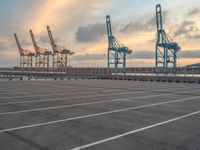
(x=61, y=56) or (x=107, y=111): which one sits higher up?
(x=61, y=56)

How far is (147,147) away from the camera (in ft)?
16.5

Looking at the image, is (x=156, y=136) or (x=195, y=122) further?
(x=195, y=122)

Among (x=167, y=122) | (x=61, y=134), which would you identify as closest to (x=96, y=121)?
(x=61, y=134)

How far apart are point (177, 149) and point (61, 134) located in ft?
9.16

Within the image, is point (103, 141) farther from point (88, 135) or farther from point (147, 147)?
point (147, 147)

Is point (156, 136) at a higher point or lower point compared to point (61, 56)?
lower

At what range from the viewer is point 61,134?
5.94m

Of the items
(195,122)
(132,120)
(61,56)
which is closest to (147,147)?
(132,120)

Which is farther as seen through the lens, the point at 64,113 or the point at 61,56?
the point at 61,56

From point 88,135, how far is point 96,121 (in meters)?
1.64

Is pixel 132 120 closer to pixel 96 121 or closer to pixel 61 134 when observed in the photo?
pixel 96 121

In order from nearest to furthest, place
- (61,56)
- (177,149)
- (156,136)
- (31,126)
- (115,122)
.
Answer: (177,149) < (156,136) < (31,126) < (115,122) < (61,56)

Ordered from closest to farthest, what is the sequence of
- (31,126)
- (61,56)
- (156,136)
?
(156,136)
(31,126)
(61,56)

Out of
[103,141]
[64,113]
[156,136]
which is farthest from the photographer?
[64,113]
